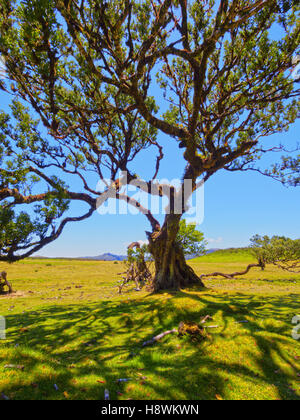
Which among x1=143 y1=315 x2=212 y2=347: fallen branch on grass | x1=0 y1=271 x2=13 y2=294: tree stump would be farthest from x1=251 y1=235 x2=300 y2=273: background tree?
x1=0 y1=271 x2=13 y2=294: tree stump

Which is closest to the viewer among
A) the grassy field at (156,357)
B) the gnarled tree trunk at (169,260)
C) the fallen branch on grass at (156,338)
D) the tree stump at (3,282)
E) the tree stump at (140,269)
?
the grassy field at (156,357)

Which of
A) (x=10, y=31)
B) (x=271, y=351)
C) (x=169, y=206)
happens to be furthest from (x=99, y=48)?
(x=271, y=351)

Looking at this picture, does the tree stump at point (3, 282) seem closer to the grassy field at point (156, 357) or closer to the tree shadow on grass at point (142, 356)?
the tree shadow on grass at point (142, 356)

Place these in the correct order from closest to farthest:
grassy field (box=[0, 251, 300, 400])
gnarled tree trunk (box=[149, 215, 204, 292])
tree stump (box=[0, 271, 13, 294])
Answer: grassy field (box=[0, 251, 300, 400]), gnarled tree trunk (box=[149, 215, 204, 292]), tree stump (box=[0, 271, 13, 294])

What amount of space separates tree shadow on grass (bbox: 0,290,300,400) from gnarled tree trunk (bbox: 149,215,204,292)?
19.9 ft

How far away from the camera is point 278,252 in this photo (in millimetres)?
25312

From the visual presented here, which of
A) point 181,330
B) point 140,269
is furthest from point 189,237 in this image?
point 181,330

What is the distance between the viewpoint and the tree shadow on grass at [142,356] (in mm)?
4219

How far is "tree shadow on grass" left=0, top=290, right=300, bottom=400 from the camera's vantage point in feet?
13.8

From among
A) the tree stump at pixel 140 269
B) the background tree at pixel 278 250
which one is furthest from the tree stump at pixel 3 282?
the background tree at pixel 278 250

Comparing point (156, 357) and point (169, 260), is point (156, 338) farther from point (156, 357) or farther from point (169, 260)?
point (169, 260)

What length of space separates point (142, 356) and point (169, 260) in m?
10.4

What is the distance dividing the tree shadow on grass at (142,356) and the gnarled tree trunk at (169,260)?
6061 millimetres

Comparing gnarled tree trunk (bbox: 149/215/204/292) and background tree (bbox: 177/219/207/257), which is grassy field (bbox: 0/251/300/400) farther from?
background tree (bbox: 177/219/207/257)
